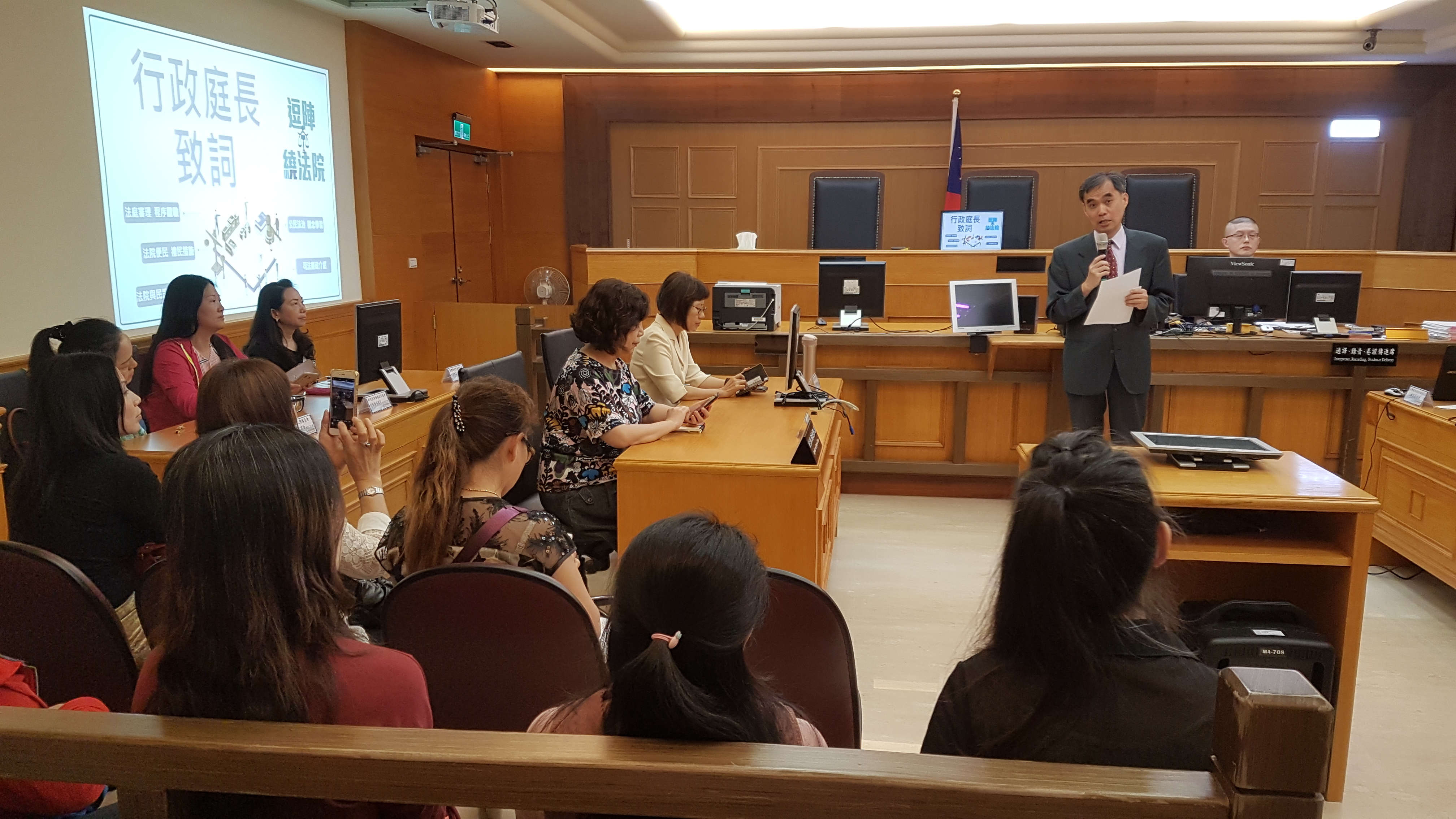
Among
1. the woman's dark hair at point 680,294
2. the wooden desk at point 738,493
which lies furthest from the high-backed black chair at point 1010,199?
the wooden desk at point 738,493

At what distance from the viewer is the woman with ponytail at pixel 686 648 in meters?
0.90

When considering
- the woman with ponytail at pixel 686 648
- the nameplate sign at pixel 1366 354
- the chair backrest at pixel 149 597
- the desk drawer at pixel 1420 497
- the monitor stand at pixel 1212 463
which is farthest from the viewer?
the nameplate sign at pixel 1366 354

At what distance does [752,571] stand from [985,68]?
8.46m

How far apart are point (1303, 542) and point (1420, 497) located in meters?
1.75

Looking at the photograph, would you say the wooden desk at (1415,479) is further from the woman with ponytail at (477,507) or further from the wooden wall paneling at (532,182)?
the wooden wall paneling at (532,182)

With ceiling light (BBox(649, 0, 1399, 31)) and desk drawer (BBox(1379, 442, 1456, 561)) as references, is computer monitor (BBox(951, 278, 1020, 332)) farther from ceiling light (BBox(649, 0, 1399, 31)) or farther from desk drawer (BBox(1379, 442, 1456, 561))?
ceiling light (BBox(649, 0, 1399, 31))

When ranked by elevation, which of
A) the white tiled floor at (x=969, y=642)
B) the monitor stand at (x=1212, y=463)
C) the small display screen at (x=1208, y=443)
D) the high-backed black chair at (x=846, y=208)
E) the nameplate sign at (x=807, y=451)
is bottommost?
the white tiled floor at (x=969, y=642)

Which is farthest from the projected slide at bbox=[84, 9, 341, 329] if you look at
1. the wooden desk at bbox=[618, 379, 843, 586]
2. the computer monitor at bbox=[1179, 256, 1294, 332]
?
the computer monitor at bbox=[1179, 256, 1294, 332]

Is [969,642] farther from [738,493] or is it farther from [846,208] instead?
[846,208]

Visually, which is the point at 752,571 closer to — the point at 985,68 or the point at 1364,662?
the point at 1364,662

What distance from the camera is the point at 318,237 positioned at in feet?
21.1

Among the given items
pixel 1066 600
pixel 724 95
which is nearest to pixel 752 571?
pixel 1066 600

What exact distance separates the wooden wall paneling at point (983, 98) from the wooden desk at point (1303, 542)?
6654 millimetres

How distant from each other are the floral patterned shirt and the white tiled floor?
3.59 feet
